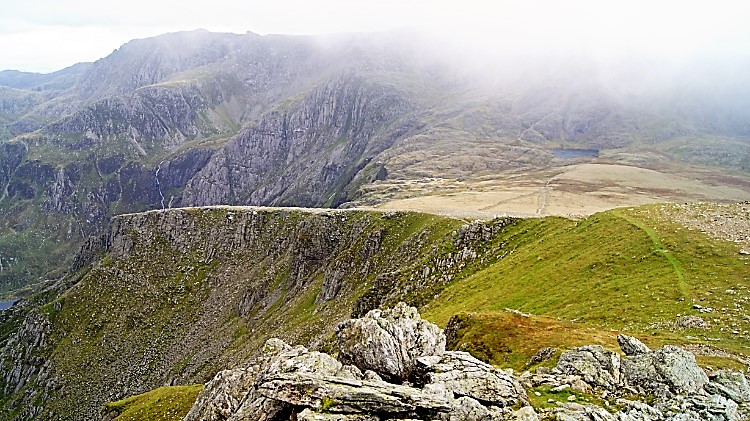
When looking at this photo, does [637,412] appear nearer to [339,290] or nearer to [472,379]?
[472,379]

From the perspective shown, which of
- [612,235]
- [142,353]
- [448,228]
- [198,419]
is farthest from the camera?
[142,353]

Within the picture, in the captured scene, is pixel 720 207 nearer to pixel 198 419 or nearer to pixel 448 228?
pixel 448 228

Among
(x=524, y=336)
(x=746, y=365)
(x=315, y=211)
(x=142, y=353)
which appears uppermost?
(x=746, y=365)

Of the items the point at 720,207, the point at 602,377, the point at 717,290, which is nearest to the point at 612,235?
the point at 720,207

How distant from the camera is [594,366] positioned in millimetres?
31062

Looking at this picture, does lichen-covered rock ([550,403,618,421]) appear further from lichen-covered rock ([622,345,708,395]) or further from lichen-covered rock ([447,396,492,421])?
lichen-covered rock ([622,345,708,395])

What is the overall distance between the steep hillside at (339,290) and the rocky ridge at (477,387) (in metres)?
8.38

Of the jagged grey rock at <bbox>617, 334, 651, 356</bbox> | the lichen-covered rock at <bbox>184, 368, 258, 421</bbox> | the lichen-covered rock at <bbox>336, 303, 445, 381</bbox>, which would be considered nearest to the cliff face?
the lichen-covered rock at <bbox>184, 368, 258, 421</bbox>

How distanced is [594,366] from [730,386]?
280 inches

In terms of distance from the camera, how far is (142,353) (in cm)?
15950

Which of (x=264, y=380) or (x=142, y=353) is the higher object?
(x=264, y=380)

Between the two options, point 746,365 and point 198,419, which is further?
point 198,419

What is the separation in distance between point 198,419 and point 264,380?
2538 cm

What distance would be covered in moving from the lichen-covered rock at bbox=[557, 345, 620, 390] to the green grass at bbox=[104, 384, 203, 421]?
212 ft
